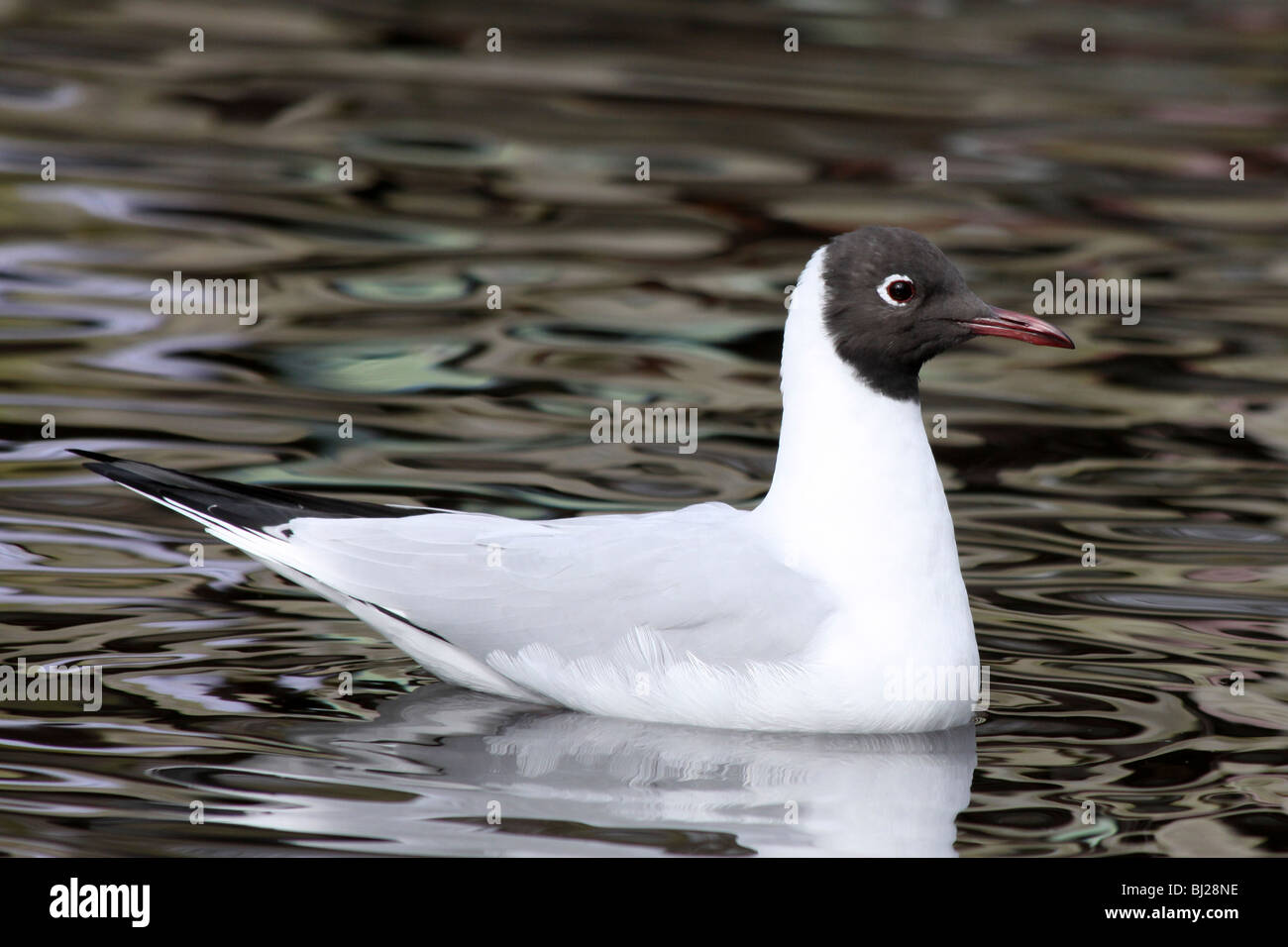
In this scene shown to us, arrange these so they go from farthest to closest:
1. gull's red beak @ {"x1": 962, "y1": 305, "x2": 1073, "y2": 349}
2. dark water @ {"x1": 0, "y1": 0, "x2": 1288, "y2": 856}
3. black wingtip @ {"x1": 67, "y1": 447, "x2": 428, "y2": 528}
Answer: black wingtip @ {"x1": 67, "y1": 447, "x2": 428, "y2": 528} → gull's red beak @ {"x1": 962, "y1": 305, "x2": 1073, "y2": 349} → dark water @ {"x1": 0, "y1": 0, "x2": 1288, "y2": 856}

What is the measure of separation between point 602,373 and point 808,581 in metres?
4.94

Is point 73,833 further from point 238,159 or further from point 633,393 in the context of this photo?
point 238,159

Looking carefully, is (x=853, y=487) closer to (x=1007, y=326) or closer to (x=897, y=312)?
(x=897, y=312)

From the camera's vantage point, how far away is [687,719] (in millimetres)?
6582

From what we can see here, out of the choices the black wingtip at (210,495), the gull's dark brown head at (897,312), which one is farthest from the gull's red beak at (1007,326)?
the black wingtip at (210,495)

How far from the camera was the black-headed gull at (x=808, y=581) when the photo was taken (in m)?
6.44

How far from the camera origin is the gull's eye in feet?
21.4

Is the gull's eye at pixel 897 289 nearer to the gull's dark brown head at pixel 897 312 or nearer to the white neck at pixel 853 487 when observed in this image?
the gull's dark brown head at pixel 897 312

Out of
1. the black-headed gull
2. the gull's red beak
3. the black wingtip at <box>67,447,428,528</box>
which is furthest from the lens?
the black wingtip at <box>67,447,428,528</box>

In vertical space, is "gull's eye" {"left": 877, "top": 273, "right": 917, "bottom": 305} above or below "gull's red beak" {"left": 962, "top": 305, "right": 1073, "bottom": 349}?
above

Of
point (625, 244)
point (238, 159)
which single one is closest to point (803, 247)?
point (625, 244)

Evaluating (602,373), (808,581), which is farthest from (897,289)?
(602,373)

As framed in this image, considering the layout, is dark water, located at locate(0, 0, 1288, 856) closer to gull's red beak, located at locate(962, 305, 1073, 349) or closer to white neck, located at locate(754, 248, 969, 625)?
white neck, located at locate(754, 248, 969, 625)

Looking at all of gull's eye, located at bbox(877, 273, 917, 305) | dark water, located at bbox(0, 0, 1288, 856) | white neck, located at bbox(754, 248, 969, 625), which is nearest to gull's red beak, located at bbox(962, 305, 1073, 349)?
gull's eye, located at bbox(877, 273, 917, 305)
